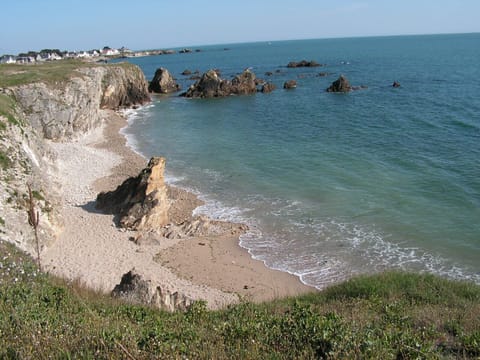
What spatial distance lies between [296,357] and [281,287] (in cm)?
1043

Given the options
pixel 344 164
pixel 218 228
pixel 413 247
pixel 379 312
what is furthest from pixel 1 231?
pixel 344 164

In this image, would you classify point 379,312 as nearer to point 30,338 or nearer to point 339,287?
point 339,287

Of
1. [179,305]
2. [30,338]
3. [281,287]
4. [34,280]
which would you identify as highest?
[30,338]

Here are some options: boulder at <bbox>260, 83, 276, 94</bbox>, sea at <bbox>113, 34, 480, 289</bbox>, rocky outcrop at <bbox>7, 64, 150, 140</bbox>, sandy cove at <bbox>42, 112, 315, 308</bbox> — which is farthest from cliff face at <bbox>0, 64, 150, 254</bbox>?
boulder at <bbox>260, 83, 276, 94</bbox>

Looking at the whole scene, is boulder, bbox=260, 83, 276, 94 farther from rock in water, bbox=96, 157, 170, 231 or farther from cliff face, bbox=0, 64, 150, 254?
rock in water, bbox=96, 157, 170, 231

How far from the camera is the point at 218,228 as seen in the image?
2158 centimetres

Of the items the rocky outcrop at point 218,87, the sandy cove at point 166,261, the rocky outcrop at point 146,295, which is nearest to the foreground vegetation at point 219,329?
the rocky outcrop at point 146,295

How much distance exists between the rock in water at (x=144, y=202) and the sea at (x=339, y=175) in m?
2.81

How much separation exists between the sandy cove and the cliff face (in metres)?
1.19

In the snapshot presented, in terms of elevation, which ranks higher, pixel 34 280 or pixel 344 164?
pixel 34 280

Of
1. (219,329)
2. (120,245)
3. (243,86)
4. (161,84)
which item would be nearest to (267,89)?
(243,86)

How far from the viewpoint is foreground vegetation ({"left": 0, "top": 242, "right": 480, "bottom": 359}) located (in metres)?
5.88

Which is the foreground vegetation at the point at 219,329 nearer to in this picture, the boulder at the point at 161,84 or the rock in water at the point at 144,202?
the rock in water at the point at 144,202

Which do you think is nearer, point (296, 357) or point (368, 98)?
point (296, 357)
